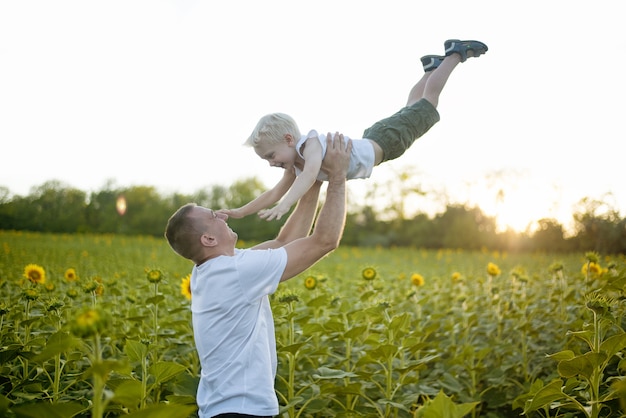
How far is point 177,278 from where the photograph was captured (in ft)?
21.3

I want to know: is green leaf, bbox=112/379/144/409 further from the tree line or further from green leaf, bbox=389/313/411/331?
the tree line

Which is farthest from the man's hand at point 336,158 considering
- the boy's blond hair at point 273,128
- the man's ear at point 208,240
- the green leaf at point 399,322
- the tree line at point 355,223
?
the tree line at point 355,223

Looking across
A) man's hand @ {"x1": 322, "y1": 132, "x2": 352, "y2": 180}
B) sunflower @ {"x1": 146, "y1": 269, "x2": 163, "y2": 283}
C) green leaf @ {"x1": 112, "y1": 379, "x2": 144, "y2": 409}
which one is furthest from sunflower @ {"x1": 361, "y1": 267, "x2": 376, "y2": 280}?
green leaf @ {"x1": 112, "y1": 379, "x2": 144, "y2": 409}

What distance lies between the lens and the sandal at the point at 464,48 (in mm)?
3721

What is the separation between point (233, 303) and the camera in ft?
8.36

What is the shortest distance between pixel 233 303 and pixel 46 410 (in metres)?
1.02

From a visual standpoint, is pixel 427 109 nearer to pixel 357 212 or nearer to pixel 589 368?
pixel 589 368

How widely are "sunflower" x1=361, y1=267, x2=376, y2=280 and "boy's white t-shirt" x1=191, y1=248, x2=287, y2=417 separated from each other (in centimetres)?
185

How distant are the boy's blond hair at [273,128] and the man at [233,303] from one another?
896mm

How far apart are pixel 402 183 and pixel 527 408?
35.9 m

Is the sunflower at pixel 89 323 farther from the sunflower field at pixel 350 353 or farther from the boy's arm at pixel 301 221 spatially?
the boy's arm at pixel 301 221

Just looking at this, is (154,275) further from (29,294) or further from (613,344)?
(613,344)

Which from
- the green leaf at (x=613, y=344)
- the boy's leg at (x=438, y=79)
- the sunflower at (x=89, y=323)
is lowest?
the green leaf at (x=613, y=344)

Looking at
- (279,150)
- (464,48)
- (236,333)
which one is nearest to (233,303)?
(236,333)
